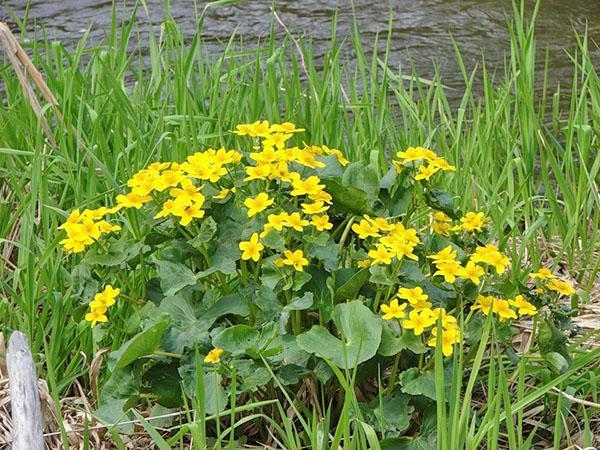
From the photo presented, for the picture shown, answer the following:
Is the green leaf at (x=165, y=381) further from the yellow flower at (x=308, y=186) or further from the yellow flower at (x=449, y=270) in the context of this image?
the yellow flower at (x=449, y=270)

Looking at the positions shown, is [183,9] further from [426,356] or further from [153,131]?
[426,356]

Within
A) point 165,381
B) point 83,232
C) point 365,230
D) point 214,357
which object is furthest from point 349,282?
point 83,232

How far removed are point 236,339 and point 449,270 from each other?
44cm

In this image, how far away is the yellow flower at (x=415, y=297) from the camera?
1.85 m

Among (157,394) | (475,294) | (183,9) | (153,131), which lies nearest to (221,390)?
(157,394)

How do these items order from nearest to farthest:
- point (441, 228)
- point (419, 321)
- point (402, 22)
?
point (419, 321) < point (441, 228) < point (402, 22)

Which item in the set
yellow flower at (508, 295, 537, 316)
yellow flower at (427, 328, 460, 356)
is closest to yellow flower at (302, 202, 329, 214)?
yellow flower at (427, 328, 460, 356)

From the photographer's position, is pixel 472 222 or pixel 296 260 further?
pixel 472 222

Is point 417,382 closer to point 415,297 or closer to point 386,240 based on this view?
point 415,297

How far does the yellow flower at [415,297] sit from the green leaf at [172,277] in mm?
425

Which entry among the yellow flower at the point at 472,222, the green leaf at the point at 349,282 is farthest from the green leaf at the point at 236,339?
the yellow flower at the point at 472,222

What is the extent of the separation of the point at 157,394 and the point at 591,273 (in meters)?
1.26

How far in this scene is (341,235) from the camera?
85.6 inches

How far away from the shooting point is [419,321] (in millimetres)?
1821
